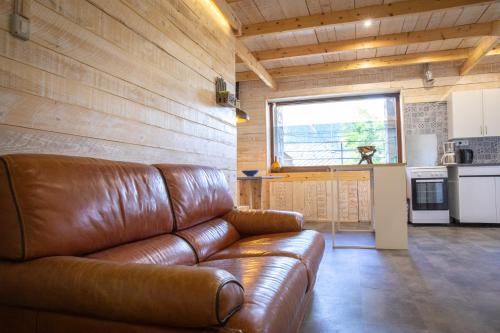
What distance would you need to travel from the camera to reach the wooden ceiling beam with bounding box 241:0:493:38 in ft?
11.4

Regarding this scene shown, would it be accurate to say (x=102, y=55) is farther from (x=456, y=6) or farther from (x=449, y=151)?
(x=449, y=151)

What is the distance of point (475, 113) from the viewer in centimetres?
513

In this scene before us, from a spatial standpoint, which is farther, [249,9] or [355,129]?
[355,129]

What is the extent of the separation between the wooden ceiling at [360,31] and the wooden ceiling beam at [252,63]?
99 mm

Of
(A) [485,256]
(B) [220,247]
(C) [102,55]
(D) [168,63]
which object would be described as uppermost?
(D) [168,63]

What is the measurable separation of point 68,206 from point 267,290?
0.74 metres

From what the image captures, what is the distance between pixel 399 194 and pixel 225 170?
1.88 m

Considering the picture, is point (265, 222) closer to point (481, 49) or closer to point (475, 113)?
point (481, 49)

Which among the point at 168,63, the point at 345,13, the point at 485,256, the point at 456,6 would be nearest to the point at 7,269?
the point at 168,63

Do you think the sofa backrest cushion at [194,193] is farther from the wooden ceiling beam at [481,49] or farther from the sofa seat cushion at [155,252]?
the wooden ceiling beam at [481,49]

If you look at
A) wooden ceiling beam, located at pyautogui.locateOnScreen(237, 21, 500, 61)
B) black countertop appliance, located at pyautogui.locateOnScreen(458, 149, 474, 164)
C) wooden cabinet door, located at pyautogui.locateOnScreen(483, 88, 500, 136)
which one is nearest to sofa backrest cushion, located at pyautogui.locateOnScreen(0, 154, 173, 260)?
wooden ceiling beam, located at pyautogui.locateOnScreen(237, 21, 500, 61)

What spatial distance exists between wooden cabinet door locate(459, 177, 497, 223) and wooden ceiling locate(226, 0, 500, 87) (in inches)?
70.6

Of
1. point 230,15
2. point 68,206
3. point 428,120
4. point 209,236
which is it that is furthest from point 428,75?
point 68,206

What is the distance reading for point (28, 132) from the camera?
1.37m
